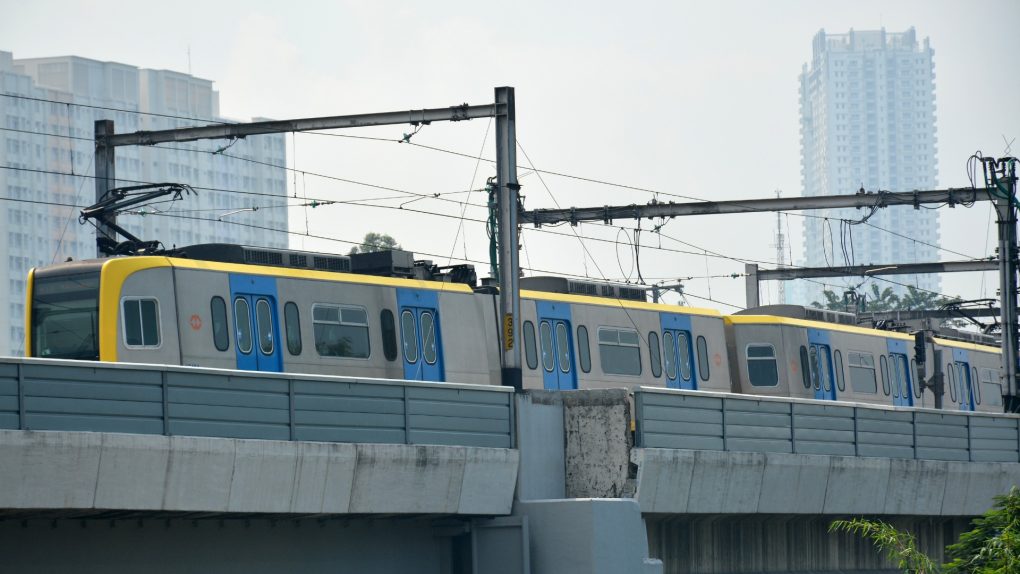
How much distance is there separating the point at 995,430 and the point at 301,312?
528 inches

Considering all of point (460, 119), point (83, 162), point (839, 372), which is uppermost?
point (83, 162)

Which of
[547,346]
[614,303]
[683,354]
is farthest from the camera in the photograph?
[683,354]

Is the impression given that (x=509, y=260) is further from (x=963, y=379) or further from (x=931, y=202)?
(x=963, y=379)

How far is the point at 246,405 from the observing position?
18906 mm

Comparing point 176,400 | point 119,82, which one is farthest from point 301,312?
point 119,82

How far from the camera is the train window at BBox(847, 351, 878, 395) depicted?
3862 cm

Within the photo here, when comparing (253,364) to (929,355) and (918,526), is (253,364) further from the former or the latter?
(929,355)

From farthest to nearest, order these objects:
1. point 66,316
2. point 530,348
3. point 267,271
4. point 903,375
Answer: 1. point 903,375
2. point 530,348
3. point 267,271
4. point 66,316

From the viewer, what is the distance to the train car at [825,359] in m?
36.1

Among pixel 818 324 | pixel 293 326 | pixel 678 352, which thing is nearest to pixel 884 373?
pixel 818 324

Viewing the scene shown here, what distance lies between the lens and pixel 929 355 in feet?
140

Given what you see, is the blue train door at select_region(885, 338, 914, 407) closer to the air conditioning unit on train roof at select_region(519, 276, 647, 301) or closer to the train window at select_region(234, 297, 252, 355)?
the air conditioning unit on train roof at select_region(519, 276, 647, 301)

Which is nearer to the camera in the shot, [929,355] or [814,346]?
[814,346]

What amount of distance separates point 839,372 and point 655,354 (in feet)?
23.1
